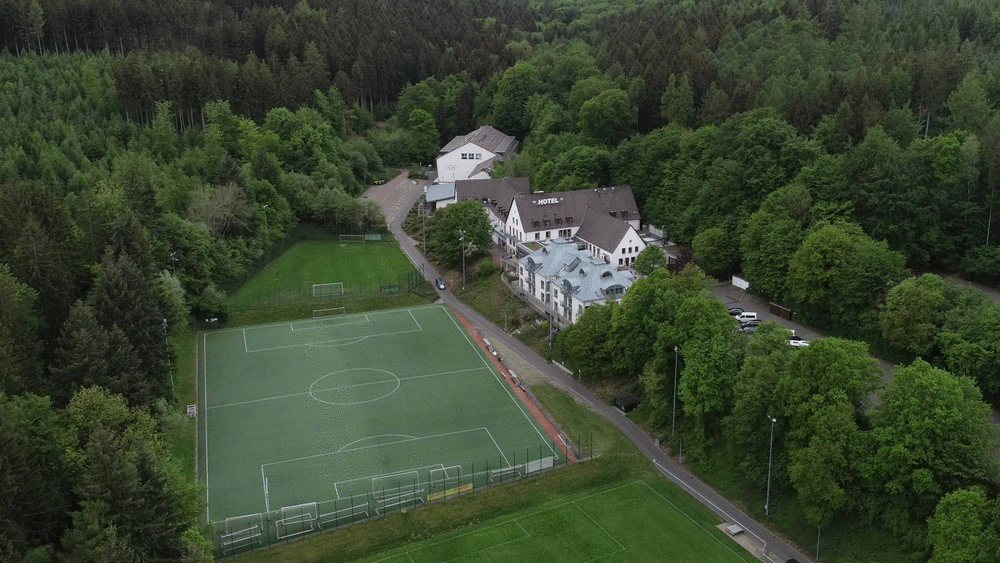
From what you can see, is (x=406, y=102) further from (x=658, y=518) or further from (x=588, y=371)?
(x=658, y=518)

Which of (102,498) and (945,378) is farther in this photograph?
(945,378)

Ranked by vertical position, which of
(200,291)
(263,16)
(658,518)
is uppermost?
(263,16)

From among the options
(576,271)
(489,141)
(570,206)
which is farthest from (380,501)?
(489,141)

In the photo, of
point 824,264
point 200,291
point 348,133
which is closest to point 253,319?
point 200,291

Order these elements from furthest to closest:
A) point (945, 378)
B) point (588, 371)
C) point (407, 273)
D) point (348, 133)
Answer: point (348, 133) < point (407, 273) < point (588, 371) < point (945, 378)

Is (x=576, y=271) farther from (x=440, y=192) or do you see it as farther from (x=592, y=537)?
(x=440, y=192)

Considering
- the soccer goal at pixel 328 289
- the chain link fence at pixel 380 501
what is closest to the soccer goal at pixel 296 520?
the chain link fence at pixel 380 501

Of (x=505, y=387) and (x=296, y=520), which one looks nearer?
(x=296, y=520)
